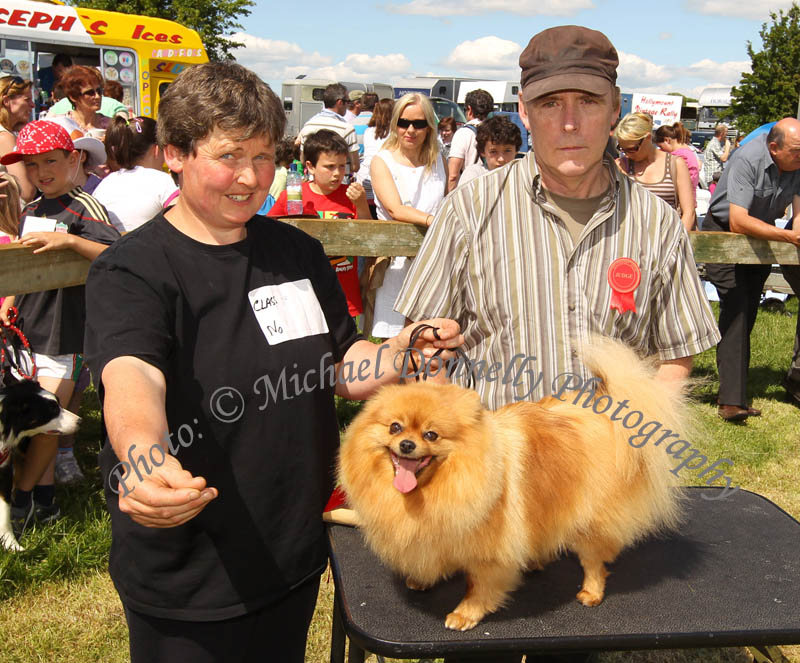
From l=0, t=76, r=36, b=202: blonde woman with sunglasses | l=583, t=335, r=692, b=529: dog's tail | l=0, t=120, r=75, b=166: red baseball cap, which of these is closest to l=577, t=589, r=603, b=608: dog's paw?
l=583, t=335, r=692, b=529: dog's tail

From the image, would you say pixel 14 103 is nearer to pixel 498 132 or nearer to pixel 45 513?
pixel 45 513

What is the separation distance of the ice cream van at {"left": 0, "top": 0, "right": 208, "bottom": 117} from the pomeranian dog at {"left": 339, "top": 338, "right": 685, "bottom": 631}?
11384 mm

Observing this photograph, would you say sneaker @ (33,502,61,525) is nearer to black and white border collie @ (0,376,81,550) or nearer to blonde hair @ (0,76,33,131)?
A: black and white border collie @ (0,376,81,550)

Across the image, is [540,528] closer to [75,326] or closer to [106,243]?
[106,243]

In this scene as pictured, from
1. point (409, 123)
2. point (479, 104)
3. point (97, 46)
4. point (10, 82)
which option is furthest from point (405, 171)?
point (97, 46)

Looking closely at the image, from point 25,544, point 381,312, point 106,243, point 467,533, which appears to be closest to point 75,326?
point 106,243

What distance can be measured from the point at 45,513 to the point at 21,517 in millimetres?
133

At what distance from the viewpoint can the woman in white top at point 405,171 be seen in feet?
17.6

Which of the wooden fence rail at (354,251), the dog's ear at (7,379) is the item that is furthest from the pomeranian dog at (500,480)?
the dog's ear at (7,379)

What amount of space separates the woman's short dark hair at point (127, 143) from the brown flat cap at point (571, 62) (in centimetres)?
353

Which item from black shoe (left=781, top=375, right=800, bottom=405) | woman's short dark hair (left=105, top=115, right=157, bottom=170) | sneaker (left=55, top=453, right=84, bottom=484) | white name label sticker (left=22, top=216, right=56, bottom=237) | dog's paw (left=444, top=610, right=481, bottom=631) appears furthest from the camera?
black shoe (left=781, top=375, right=800, bottom=405)

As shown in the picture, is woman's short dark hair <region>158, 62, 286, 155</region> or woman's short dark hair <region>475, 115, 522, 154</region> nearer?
woman's short dark hair <region>158, 62, 286, 155</region>

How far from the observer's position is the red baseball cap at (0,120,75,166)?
12.1 ft

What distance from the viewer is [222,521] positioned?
167 centimetres
